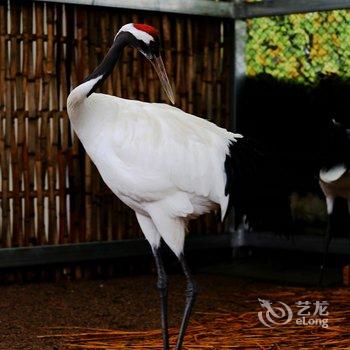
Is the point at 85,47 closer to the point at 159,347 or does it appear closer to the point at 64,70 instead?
the point at 64,70

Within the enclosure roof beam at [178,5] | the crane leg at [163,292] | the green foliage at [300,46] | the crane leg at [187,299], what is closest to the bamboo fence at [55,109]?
the enclosure roof beam at [178,5]

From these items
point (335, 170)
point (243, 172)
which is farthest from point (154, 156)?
point (335, 170)

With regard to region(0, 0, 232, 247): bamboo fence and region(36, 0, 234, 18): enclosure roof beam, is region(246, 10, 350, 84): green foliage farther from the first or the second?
region(0, 0, 232, 247): bamboo fence

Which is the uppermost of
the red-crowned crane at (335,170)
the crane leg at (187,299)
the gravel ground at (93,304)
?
the red-crowned crane at (335,170)

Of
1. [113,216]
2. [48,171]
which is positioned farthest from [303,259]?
[48,171]

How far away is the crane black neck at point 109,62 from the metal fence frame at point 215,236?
183cm

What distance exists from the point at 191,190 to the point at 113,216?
2192mm

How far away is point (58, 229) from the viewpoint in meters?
6.00

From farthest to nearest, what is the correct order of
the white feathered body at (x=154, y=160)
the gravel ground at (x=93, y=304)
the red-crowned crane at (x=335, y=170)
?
the red-crowned crane at (x=335, y=170)
the gravel ground at (x=93, y=304)
the white feathered body at (x=154, y=160)

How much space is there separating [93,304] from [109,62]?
1848mm

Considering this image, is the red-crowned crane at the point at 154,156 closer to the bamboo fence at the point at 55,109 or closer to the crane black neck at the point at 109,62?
the crane black neck at the point at 109,62

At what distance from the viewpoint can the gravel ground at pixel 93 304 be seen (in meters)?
4.75

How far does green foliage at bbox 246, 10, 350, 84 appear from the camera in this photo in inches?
248

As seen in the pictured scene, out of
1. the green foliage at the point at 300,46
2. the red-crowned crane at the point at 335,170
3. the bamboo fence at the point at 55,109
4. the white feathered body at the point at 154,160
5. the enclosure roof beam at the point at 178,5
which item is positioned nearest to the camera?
the white feathered body at the point at 154,160
